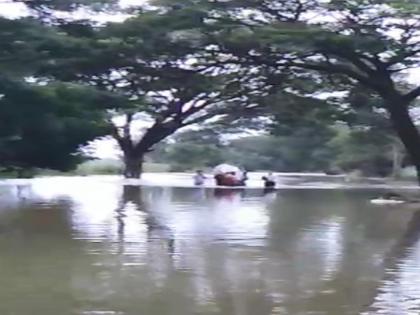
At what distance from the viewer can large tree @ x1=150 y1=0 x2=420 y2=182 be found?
2158 cm

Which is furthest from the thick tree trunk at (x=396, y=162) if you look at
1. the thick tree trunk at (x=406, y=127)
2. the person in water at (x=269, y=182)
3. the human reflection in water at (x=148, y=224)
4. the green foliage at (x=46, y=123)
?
the green foliage at (x=46, y=123)

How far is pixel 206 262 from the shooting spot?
9.48 meters

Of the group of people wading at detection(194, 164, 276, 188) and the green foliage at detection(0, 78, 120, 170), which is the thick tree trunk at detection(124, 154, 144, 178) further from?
the green foliage at detection(0, 78, 120, 170)

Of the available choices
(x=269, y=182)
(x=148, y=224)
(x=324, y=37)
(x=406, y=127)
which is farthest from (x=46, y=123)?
(x=269, y=182)

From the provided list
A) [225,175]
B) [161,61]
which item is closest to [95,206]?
[161,61]

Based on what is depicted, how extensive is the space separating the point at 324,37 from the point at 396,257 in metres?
11.8

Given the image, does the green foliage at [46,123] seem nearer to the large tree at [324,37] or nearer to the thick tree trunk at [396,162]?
the large tree at [324,37]

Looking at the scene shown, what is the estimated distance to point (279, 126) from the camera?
38.8m

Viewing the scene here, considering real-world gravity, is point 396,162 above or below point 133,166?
above

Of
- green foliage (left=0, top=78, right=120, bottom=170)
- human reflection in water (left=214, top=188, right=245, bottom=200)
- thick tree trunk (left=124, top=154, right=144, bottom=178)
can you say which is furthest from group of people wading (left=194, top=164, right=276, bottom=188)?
green foliage (left=0, top=78, right=120, bottom=170)

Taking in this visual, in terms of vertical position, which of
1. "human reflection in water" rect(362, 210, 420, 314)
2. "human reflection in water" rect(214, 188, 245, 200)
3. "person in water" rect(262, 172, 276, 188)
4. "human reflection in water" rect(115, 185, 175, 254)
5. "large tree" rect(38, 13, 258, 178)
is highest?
"large tree" rect(38, 13, 258, 178)

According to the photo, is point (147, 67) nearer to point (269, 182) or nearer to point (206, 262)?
point (269, 182)

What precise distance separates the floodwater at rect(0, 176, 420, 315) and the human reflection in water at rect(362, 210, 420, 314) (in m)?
0.01

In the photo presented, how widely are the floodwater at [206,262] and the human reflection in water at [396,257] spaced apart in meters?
0.01
